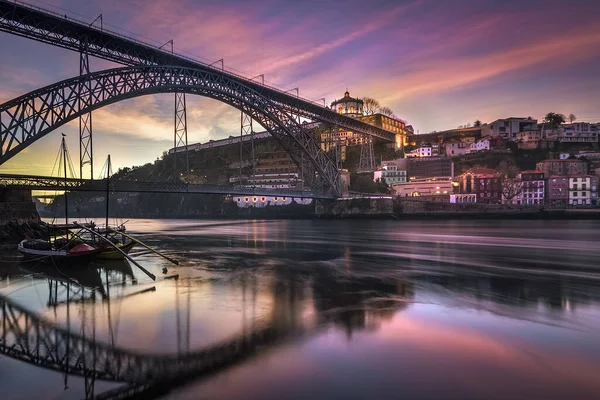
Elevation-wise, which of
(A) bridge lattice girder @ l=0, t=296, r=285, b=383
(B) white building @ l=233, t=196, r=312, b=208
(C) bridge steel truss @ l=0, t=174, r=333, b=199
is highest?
(C) bridge steel truss @ l=0, t=174, r=333, b=199

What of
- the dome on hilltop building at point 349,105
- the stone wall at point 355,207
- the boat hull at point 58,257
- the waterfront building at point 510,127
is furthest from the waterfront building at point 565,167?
the boat hull at point 58,257

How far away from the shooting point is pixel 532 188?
199 feet

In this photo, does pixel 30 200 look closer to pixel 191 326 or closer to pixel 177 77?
pixel 177 77

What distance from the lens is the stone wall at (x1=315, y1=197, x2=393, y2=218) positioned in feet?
208

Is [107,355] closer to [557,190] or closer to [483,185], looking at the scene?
[483,185]

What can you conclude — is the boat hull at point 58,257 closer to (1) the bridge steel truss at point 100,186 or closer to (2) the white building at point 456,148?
(1) the bridge steel truss at point 100,186

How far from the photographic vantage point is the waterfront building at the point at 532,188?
59.9 metres

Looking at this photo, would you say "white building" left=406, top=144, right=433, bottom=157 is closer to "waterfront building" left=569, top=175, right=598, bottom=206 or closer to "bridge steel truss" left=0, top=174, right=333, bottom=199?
"waterfront building" left=569, top=175, right=598, bottom=206

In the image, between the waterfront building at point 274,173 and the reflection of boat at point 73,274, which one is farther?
the waterfront building at point 274,173

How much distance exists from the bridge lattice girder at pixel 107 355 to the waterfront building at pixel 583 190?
67819 millimetres

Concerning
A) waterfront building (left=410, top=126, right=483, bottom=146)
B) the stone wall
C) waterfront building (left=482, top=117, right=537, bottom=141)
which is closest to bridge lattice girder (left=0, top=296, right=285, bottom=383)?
the stone wall

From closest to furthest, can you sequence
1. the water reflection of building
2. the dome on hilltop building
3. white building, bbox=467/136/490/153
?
the water reflection of building, white building, bbox=467/136/490/153, the dome on hilltop building

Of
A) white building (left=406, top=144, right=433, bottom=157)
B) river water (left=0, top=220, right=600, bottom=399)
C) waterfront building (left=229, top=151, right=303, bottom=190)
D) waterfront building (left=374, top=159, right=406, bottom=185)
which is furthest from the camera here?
white building (left=406, top=144, right=433, bottom=157)

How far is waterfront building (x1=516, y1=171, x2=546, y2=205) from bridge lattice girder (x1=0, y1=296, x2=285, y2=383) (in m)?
66.2
